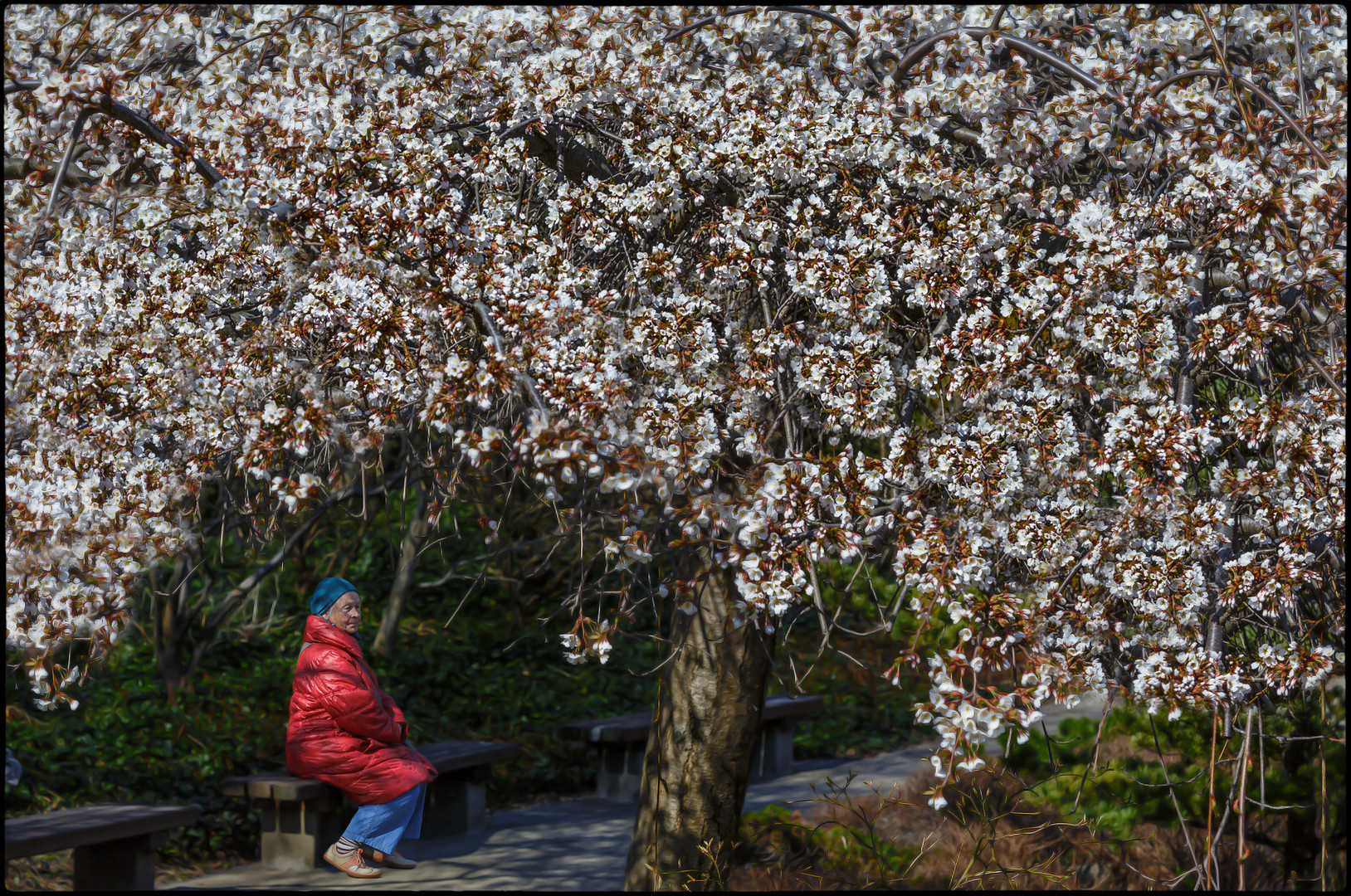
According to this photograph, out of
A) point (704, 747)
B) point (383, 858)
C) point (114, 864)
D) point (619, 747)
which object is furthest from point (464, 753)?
point (383, 858)

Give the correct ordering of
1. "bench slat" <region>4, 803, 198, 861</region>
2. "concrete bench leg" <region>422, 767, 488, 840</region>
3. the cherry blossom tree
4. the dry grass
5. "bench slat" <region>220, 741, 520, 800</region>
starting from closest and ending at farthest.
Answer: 1. the cherry blossom tree
2. "bench slat" <region>4, 803, 198, 861</region>
3. the dry grass
4. "bench slat" <region>220, 741, 520, 800</region>
5. "concrete bench leg" <region>422, 767, 488, 840</region>

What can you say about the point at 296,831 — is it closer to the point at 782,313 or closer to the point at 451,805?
the point at 451,805

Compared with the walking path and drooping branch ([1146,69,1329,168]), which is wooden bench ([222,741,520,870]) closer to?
the walking path

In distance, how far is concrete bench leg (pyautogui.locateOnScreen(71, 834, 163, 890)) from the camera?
Answer: 5152 millimetres

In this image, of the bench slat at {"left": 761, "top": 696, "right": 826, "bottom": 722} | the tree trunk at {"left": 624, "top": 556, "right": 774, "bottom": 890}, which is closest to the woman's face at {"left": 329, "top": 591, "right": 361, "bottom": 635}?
the tree trunk at {"left": 624, "top": 556, "right": 774, "bottom": 890}

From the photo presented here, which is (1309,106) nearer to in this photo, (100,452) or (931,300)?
(931,300)

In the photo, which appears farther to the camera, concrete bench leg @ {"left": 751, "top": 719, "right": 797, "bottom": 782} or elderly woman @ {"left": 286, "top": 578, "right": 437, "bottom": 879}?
concrete bench leg @ {"left": 751, "top": 719, "right": 797, "bottom": 782}

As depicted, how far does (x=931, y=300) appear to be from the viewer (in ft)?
12.7

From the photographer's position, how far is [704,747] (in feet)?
16.7

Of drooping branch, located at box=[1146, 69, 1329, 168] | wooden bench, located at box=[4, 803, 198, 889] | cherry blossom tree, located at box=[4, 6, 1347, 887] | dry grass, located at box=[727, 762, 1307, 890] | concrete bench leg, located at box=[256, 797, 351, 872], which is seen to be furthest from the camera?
concrete bench leg, located at box=[256, 797, 351, 872]

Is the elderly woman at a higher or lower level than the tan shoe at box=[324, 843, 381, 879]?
higher

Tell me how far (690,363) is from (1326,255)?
6.92ft

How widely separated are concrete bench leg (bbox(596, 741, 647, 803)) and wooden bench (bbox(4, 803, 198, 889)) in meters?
3.23

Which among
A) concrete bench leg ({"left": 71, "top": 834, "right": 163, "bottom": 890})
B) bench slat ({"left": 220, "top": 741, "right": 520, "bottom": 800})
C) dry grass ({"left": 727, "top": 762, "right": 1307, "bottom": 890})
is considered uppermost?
bench slat ({"left": 220, "top": 741, "right": 520, "bottom": 800})
